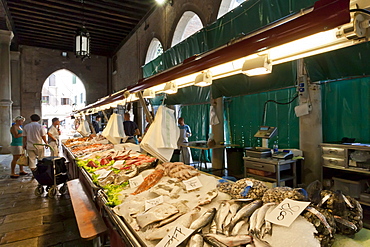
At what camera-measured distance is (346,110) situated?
4625 millimetres

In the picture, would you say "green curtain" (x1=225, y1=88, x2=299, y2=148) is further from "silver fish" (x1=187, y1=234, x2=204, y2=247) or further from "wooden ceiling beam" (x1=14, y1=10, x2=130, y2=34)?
"wooden ceiling beam" (x1=14, y1=10, x2=130, y2=34)

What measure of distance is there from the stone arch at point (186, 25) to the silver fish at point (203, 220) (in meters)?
8.43

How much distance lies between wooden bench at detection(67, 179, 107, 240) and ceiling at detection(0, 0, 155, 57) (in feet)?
29.2

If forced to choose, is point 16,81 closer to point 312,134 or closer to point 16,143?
point 16,143

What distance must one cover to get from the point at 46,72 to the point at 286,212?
59.7ft

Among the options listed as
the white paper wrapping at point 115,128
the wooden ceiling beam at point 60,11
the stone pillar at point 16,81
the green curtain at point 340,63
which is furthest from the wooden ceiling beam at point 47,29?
the green curtain at point 340,63

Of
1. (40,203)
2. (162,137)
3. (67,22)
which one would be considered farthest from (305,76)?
(67,22)

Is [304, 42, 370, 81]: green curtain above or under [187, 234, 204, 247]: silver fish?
above

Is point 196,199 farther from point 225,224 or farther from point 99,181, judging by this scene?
point 99,181

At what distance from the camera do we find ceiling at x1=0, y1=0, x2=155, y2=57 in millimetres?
10078

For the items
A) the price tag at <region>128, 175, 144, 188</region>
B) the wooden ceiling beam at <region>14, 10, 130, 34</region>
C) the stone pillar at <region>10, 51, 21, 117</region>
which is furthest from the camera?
the stone pillar at <region>10, 51, 21, 117</region>

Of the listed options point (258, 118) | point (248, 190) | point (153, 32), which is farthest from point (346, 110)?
point (153, 32)

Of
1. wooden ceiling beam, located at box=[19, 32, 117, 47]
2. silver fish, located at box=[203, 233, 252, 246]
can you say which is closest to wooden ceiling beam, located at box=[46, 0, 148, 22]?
→ wooden ceiling beam, located at box=[19, 32, 117, 47]

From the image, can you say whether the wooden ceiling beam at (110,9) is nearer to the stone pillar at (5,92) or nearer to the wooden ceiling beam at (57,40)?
the stone pillar at (5,92)
